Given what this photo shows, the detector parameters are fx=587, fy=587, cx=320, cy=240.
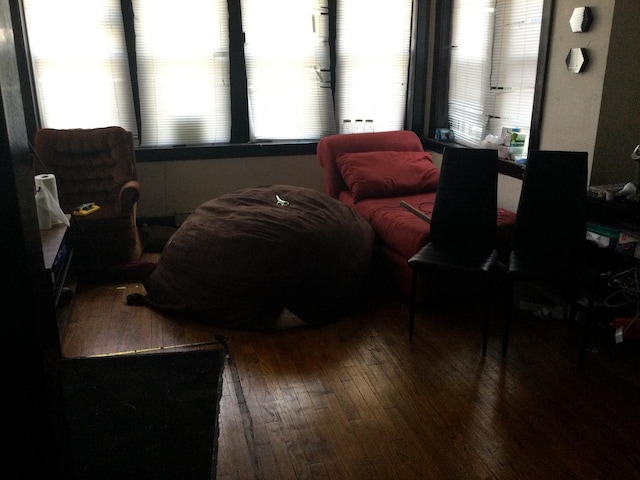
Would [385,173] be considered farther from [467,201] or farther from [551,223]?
[551,223]

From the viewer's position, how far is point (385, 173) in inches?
165

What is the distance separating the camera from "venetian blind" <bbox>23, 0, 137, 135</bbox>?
4.31 metres

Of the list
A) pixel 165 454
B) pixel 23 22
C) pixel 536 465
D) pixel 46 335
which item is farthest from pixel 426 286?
pixel 23 22

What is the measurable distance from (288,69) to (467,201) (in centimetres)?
226

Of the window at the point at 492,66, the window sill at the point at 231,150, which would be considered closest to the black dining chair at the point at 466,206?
the window at the point at 492,66

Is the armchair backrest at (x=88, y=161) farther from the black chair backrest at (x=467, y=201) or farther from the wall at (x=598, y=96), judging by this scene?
the wall at (x=598, y=96)

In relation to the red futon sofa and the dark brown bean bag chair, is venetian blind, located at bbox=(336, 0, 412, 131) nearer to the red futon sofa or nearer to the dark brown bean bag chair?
the red futon sofa

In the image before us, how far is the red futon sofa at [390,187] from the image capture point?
3.52 meters

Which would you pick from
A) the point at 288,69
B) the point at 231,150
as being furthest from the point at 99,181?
the point at 288,69

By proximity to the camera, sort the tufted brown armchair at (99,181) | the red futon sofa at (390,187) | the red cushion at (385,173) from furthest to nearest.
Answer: the red cushion at (385,173) → the tufted brown armchair at (99,181) → the red futon sofa at (390,187)

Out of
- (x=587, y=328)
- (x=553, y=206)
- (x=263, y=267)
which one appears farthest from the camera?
(x=263, y=267)

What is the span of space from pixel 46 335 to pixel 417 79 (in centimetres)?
445

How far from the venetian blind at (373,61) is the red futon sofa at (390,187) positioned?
1.84 ft

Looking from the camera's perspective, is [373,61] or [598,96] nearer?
[598,96]
